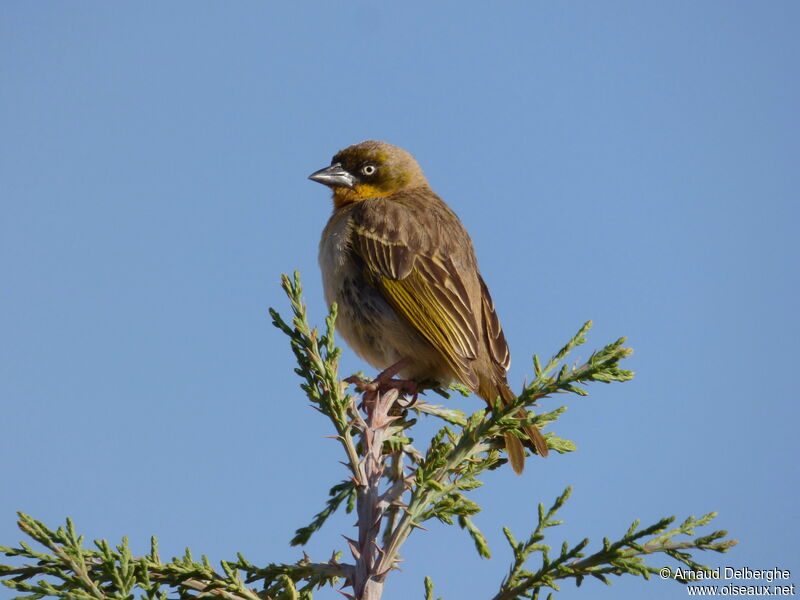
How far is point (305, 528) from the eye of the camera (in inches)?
127

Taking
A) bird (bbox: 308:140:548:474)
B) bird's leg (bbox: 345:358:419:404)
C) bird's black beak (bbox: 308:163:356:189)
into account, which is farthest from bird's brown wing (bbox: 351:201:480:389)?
bird's black beak (bbox: 308:163:356:189)

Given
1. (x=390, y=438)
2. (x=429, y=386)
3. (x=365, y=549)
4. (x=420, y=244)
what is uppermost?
(x=420, y=244)

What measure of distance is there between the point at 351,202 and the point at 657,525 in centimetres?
362

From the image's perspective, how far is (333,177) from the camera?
6.05 metres

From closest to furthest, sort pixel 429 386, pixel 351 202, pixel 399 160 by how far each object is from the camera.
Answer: pixel 429 386, pixel 351 202, pixel 399 160

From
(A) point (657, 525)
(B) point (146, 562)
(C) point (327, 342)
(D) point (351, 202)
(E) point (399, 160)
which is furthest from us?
(E) point (399, 160)

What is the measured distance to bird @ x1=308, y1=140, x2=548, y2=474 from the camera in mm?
4500

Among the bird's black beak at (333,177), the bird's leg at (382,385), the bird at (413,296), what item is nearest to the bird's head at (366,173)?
the bird's black beak at (333,177)

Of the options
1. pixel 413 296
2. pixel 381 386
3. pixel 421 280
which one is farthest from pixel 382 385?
pixel 421 280

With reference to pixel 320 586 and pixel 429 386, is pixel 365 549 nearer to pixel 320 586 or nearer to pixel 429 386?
pixel 320 586

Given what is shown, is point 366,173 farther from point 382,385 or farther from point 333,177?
point 382,385

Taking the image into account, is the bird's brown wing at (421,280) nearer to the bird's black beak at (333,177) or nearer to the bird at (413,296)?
the bird at (413,296)

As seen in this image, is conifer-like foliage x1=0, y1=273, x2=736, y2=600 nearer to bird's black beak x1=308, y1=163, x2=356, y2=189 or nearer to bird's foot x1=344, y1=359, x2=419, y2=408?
bird's foot x1=344, y1=359, x2=419, y2=408

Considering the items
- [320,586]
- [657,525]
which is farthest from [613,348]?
[320,586]
